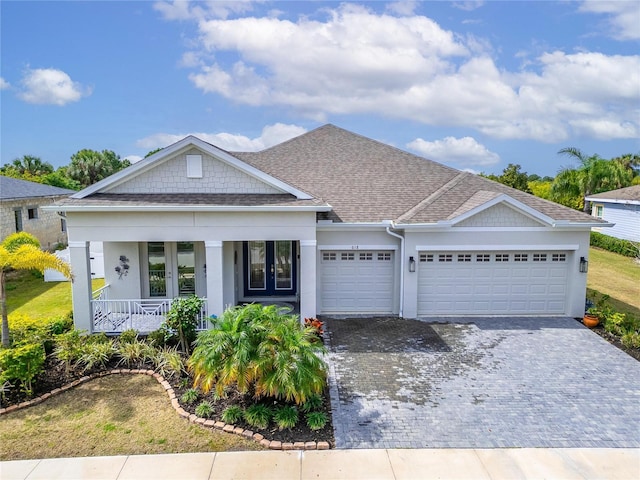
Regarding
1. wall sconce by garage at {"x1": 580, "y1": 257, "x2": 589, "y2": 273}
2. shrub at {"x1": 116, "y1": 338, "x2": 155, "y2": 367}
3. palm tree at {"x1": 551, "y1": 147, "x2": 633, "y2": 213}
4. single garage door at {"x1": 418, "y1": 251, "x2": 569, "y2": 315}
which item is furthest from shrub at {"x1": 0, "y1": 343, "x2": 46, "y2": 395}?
palm tree at {"x1": 551, "y1": 147, "x2": 633, "y2": 213}

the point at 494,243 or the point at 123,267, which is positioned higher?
the point at 494,243

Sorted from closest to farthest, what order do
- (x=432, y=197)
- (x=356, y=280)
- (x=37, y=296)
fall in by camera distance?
1. (x=356, y=280)
2. (x=432, y=197)
3. (x=37, y=296)

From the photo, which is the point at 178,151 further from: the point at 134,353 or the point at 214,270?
the point at 134,353

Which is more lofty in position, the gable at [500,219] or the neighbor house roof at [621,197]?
the neighbor house roof at [621,197]

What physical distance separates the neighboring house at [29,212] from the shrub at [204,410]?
62.5ft

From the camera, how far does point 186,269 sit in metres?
15.1

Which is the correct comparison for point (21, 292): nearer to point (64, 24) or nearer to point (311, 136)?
point (64, 24)

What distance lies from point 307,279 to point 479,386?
18.3 ft

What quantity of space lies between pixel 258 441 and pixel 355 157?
13.4 m

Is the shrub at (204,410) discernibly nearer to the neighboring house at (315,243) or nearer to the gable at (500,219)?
the neighboring house at (315,243)

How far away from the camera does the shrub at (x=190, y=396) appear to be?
8.84 metres

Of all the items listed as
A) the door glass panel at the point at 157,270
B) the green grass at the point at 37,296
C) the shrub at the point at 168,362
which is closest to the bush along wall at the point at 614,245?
the door glass panel at the point at 157,270

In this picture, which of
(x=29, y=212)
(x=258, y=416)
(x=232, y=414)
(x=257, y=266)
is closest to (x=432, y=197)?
(x=257, y=266)

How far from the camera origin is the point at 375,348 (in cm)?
1185
